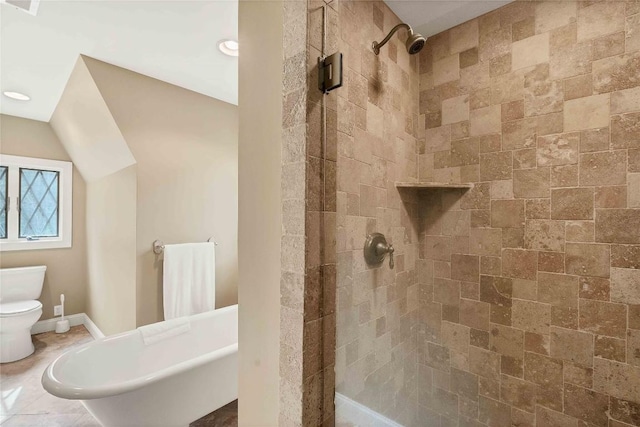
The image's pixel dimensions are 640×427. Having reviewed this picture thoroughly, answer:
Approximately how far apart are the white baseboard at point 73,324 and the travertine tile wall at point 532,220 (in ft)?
11.4

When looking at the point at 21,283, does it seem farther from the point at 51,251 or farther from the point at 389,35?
the point at 389,35

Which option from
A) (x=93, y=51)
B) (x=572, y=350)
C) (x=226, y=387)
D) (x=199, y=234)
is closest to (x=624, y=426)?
(x=572, y=350)

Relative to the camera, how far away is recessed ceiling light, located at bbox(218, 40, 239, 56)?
5.98 ft

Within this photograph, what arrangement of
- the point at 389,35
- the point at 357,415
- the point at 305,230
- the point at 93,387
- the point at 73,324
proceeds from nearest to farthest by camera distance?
the point at 305,230 < the point at 357,415 < the point at 389,35 < the point at 93,387 < the point at 73,324

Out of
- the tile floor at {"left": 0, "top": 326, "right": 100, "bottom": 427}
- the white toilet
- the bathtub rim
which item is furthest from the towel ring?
the white toilet

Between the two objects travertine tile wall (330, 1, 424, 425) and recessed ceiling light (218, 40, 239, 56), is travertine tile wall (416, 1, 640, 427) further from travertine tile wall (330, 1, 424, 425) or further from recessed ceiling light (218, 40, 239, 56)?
recessed ceiling light (218, 40, 239, 56)

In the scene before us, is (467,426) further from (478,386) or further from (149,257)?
(149,257)

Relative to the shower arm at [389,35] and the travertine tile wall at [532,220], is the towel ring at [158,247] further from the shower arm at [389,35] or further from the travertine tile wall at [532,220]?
the shower arm at [389,35]

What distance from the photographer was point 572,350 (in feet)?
4.09

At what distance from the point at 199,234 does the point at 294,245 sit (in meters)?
2.22

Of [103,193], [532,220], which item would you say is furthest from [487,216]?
[103,193]

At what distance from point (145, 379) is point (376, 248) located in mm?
1313

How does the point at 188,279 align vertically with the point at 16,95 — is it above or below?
below

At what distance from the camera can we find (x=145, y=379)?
4.77ft
